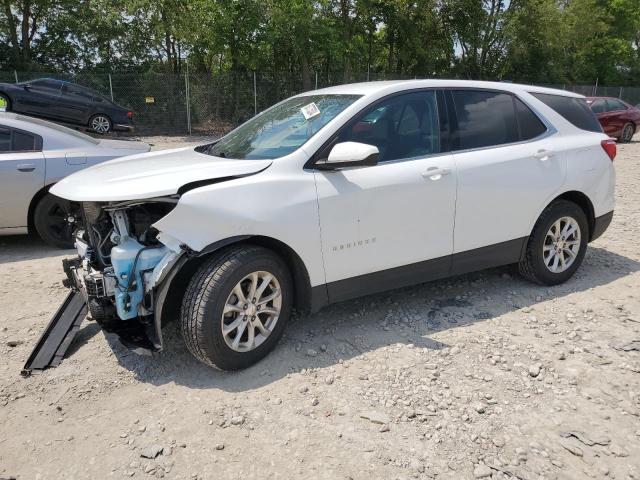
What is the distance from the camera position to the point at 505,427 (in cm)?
284

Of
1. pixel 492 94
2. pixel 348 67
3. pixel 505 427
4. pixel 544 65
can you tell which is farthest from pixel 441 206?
pixel 544 65

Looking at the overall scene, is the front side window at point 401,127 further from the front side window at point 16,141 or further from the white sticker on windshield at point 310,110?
the front side window at point 16,141

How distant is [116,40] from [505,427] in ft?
74.7

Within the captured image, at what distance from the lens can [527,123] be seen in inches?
178

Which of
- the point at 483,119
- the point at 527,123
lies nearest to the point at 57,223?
the point at 483,119

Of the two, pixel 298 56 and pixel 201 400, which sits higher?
pixel 298 56

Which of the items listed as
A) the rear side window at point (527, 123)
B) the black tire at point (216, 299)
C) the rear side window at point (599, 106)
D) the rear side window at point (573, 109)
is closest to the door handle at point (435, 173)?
the rear side window at point (527, 123)

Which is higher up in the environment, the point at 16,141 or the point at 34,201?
the point at 16,141

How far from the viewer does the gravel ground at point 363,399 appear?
8.55ft

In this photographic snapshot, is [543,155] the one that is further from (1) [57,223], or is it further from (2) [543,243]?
(1) [57,223]

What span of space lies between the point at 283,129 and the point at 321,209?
0.82 meters

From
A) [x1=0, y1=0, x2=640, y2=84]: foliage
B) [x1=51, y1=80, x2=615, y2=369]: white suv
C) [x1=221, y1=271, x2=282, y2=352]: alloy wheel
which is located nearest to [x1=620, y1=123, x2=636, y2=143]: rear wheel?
[x1=0, y1=0, x2=640, y2=84]: foliage

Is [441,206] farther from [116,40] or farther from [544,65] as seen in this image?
[544,65]

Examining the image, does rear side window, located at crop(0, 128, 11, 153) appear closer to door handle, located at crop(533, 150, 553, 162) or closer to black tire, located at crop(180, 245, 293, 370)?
black tire, located at crop(180, 245, 293, 370)
